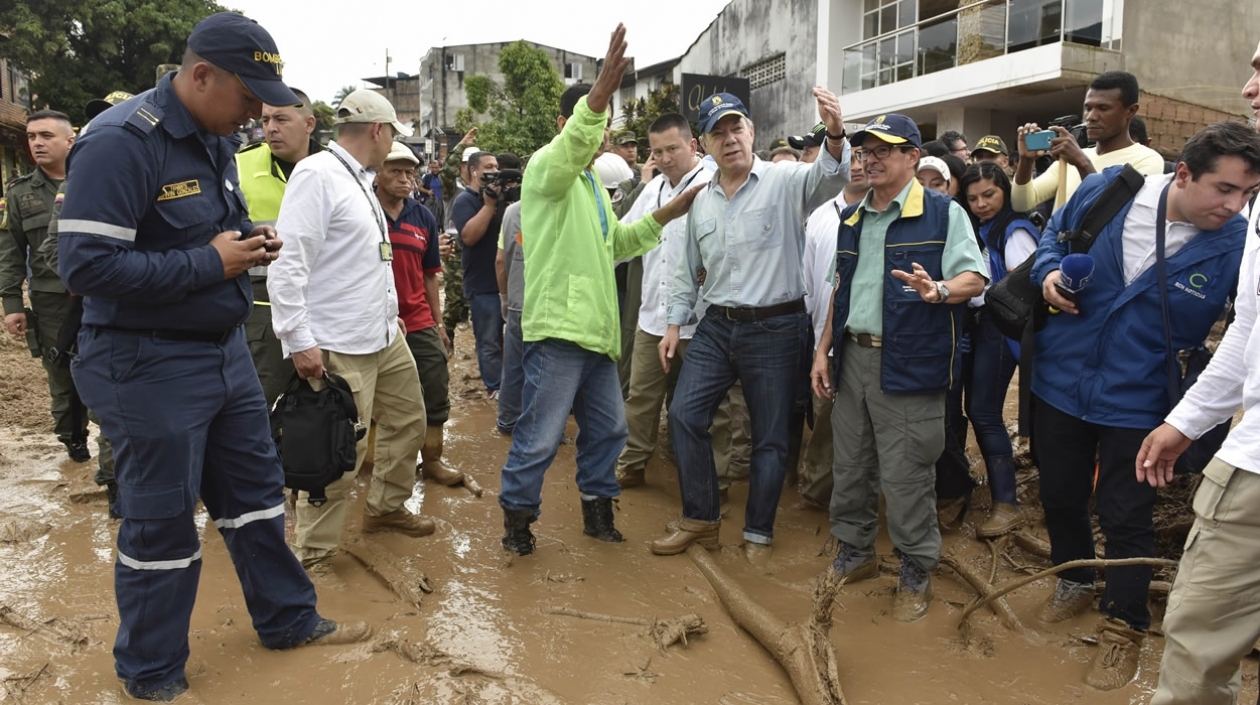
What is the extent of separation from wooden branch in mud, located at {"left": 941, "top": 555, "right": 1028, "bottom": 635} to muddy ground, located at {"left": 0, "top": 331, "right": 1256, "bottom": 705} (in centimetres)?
5

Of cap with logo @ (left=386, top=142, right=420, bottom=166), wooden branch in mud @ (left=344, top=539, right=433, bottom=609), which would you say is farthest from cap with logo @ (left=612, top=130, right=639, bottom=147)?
wooden branch in mud @ (left=344, top=539, right=433, bottom=609)

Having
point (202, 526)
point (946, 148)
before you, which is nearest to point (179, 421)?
point (202, 526)

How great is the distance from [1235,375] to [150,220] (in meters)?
3.37

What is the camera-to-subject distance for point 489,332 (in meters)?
7.38

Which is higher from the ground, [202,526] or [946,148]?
[946,148]

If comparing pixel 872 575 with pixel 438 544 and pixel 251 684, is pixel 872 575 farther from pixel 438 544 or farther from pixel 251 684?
pixel 251 684

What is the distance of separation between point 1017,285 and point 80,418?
5.82 m

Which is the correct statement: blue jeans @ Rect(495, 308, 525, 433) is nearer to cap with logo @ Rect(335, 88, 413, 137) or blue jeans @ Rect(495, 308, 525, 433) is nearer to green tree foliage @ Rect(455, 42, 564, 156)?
cap with logo @ Rect(335, 88, 413, 137)

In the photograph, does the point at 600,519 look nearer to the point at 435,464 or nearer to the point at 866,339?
the point at 435,464

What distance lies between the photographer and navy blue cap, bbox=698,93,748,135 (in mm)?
4238

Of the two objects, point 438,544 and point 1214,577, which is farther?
point 438,544

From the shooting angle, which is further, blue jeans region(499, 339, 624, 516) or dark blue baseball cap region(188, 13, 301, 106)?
blue jeans region(499, 339, 624, 516)

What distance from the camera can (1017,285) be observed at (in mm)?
3730

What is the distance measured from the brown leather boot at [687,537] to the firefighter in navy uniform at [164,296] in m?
2.15
